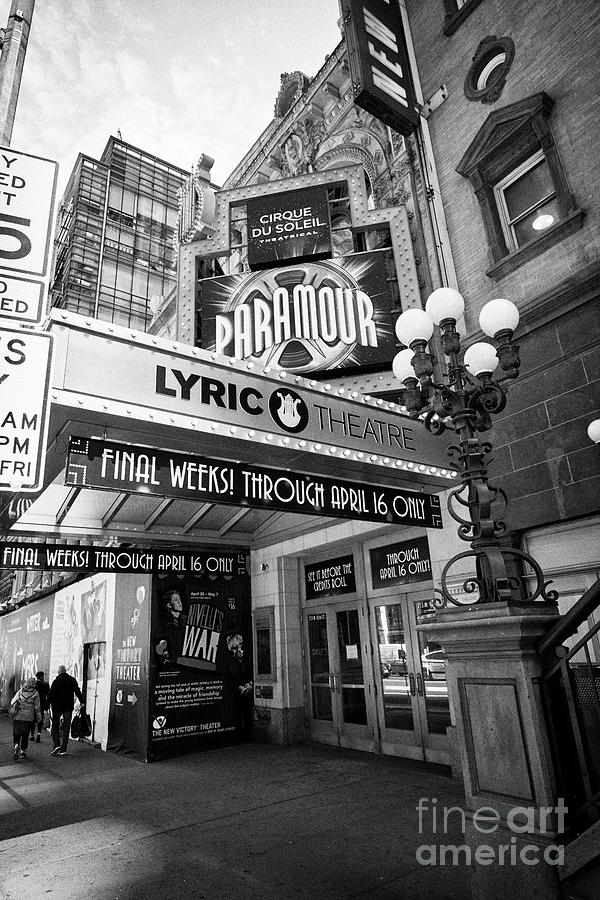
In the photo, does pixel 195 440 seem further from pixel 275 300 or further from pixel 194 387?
pixel 275 300

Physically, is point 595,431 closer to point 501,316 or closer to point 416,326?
point 501,316

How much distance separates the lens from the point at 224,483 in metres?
5.70

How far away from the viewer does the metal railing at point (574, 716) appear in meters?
3.20

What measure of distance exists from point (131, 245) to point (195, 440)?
42696 mm

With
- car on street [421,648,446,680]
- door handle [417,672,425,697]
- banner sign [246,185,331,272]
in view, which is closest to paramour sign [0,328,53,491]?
banner sign [246,185,331,272]

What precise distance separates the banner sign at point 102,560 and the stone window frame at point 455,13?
35.4 ft

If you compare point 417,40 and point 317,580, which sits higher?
point 417,40

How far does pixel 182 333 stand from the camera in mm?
10297

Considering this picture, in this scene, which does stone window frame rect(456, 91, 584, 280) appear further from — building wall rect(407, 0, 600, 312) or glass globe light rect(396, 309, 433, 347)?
glass globe light rect(396, 309, 433, 347)

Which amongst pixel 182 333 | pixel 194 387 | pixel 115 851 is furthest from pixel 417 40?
pixel 115 851

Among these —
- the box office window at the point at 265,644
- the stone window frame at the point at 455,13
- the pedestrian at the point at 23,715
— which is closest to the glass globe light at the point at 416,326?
the stone window frame at the point at 455,13

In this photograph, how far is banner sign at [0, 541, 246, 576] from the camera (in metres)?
8.21

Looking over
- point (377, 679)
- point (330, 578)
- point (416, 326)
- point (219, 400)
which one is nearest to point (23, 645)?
point (330, 578)

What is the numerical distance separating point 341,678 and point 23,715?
22.2 ft
